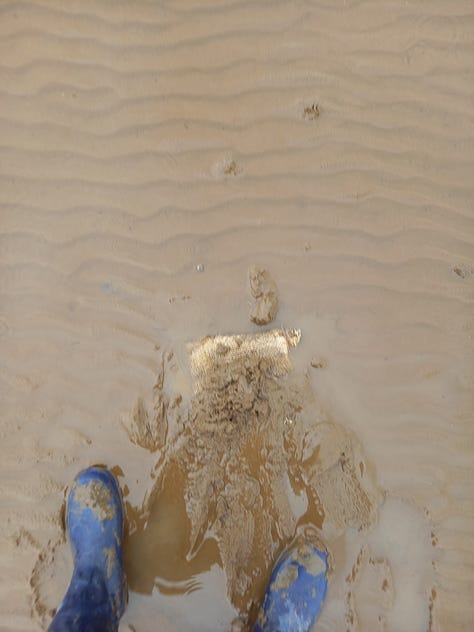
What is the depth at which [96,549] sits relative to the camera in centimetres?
235

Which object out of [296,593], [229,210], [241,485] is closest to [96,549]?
[241,485]

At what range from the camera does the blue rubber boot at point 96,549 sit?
7.28 feet

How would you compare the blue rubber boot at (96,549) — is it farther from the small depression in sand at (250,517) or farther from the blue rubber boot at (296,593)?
the blue rubber boot at (296,593)

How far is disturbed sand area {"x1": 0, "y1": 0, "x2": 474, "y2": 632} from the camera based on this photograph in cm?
253

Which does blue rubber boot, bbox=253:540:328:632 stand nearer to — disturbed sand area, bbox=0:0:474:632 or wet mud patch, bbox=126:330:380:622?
wet mud patch, bbox=126:330:380:622

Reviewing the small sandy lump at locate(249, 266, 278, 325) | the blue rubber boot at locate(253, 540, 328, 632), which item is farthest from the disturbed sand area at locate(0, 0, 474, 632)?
the blue rubber boot at locate(253, 540, 328, 632)

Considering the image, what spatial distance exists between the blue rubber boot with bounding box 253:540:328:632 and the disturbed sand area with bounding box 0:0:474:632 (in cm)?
62

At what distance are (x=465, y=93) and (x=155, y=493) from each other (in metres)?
2.57

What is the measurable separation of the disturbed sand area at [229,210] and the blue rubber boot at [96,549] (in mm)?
139

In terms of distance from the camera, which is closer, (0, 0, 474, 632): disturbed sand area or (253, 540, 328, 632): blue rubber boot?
(253, 540, 328, 632): blue rubber boot

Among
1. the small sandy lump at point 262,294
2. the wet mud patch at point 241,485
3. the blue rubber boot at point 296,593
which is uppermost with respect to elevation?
the small sandy lump at point 262,294

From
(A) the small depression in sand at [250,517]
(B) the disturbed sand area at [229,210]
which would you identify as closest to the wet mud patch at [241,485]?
(A) the small depression in sand at [250,517]

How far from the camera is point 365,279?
8.39 feet

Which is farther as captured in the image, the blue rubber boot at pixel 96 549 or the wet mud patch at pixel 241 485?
the wet mud patch at pixel 241 485
